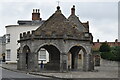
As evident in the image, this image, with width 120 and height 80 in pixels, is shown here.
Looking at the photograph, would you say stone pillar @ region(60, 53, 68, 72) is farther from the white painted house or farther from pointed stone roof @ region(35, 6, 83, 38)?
the white painted house

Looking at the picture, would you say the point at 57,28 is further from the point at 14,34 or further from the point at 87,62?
the point at 14,34

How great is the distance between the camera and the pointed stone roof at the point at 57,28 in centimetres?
4494

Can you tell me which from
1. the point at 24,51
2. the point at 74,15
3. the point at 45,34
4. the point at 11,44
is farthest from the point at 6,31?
the point at 45,34

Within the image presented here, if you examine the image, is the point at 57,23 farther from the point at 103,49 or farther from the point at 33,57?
the point at 103,49

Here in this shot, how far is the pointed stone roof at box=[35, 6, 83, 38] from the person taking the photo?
4494 cm

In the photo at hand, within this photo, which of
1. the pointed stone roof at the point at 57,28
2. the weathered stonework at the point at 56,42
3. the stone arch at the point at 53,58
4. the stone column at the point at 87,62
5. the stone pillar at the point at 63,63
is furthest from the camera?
the stone arch at the point at 53,58

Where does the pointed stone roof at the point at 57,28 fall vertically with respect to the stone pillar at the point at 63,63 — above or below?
above

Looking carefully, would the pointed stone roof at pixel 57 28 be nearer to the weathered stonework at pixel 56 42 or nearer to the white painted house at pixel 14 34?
the weathered stonework at pixel 56 42

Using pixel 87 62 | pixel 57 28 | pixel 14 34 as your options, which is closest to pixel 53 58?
pixel 57 28

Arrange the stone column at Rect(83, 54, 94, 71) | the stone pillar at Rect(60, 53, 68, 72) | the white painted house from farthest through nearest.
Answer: the white painted house
the stone column at Rect(83, 54, 94, 71)
the stone pillar at Rect(60, 53, 68, 72)

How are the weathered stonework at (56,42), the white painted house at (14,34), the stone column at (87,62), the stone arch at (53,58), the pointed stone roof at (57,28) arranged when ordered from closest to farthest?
the weathered stonework at (56,42), the pointed stone roof at (57,28), the stone column at (87,62), the stone arch at (53,58), the white painted house at (14,34)

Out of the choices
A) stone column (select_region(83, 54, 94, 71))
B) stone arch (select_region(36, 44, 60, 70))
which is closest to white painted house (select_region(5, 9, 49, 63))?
stone arch (select_region(36, 44, 60, 70))

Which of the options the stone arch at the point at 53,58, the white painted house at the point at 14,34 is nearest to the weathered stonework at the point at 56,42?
the stone arch at the point at 53,58

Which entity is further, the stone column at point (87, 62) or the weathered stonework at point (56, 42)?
the stone column at point (87, 62)
